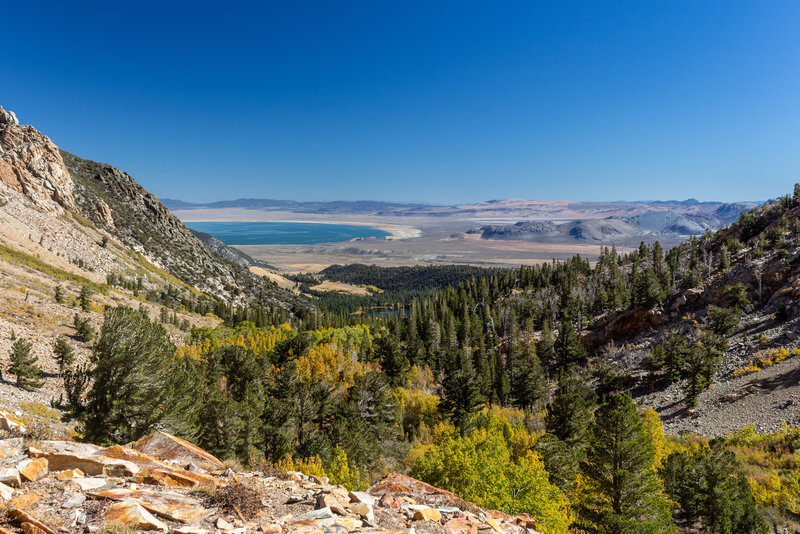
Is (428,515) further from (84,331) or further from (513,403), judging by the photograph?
(513,403)

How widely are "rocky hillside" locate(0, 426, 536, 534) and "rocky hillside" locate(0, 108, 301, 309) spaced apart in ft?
383

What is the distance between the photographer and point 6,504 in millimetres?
7441

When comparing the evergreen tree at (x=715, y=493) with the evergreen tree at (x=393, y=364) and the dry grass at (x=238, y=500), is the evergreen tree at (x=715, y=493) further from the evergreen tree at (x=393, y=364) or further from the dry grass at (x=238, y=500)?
the evergreen tree at (x=393, y=364)

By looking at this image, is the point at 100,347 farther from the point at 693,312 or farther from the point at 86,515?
the point at 693,312

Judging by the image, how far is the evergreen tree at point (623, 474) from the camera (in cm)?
2181

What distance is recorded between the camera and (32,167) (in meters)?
131

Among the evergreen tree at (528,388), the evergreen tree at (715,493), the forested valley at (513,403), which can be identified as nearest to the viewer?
the forested valley at (513,403)

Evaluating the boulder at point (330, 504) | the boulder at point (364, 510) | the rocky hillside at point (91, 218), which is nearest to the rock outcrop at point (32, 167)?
the rocky hillside at point (91, 218)

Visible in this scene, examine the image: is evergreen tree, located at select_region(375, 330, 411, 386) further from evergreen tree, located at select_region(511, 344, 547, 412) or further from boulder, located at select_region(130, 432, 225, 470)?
boulder, located at select_region(130, 432, 225, 470)

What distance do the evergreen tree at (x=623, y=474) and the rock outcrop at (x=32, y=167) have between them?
164 m

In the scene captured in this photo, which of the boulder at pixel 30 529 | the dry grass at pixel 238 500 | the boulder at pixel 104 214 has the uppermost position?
the boulder at pixel 104 214

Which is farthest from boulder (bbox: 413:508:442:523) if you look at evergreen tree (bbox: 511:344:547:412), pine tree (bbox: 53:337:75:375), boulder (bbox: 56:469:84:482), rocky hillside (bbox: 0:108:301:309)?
rocky hillside (bbox: 0:108:301:309)

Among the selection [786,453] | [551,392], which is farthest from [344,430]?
[551,392]

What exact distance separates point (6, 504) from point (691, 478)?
38.1m
